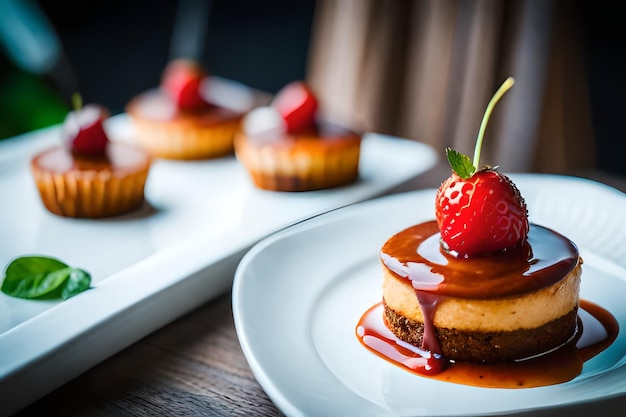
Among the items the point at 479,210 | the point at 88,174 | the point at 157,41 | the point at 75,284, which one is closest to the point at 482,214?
the point at 479,210

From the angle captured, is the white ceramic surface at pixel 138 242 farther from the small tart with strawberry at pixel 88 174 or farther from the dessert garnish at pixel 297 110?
the dessert garnish at pixel 297 110

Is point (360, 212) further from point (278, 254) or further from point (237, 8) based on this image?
point (237, 8)

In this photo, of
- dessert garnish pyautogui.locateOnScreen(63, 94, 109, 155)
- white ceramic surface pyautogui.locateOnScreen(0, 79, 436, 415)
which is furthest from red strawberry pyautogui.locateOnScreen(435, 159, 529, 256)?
dessert garnish pyautogui.locateOnScreen(63, 94, 109, 155)

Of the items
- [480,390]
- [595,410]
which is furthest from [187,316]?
[595,410]

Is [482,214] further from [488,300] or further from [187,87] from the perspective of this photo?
[187,87]

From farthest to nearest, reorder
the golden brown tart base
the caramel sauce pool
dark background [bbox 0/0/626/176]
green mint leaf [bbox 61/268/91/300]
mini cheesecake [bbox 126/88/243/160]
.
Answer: dark background [bbox 0/0/626/176], mini cheesecake [bbox 126/88/243/160], the golden brown tart base, green mint leaf [bbox 61/268/91/300], the caramel sauce pool

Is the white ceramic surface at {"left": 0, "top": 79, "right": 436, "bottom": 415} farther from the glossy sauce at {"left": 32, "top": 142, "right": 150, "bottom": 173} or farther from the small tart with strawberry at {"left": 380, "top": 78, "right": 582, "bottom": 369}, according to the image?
the small tart with strawberry at {"left": 380, "top": 78, "right": 582, "bottom": 369}
